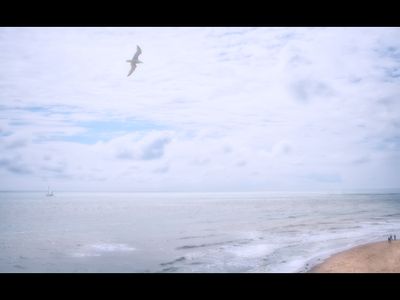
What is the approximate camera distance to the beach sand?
6145 millimetres

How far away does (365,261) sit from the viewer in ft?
21.6

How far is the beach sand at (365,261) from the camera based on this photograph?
6.14m

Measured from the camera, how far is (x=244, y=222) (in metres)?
13.6

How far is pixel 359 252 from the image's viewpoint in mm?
7230
